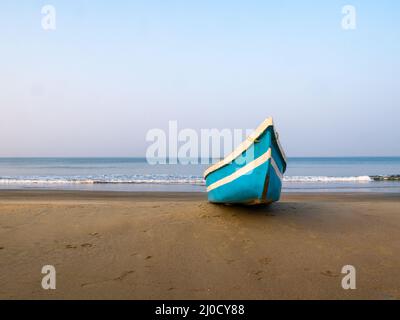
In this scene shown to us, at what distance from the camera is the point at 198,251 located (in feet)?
15.5

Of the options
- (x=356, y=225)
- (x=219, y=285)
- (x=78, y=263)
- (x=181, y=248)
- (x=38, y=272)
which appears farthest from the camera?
(x=356, y=225)

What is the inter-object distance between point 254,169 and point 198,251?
1.70 metres

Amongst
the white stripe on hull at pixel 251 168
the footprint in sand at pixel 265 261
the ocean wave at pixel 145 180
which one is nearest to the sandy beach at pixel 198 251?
the footprint in sand at pixel 265 261

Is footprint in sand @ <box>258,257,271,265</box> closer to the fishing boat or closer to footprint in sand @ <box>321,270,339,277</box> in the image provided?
footprint in sand @ <box>321,270,339,277</box>

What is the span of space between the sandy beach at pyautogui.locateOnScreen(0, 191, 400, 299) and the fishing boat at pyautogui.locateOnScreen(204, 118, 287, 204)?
1.31 feet

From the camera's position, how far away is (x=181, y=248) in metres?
4.82

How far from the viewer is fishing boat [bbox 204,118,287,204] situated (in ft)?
18.4

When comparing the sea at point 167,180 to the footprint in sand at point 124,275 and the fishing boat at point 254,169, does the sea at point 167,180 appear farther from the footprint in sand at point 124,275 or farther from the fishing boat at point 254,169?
the footprint in sand at point 124,275

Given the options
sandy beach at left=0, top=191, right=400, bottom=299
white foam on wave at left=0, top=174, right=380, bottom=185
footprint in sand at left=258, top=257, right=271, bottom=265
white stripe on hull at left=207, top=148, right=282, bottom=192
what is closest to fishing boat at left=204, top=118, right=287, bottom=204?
white stripe on hull at left=207, top=148, right=282, bottom=192

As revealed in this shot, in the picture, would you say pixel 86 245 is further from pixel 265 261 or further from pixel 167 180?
pixel 167 180

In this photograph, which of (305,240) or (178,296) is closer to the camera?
(178,296)

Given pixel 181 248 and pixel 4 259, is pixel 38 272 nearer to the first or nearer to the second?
pixel 4 259
